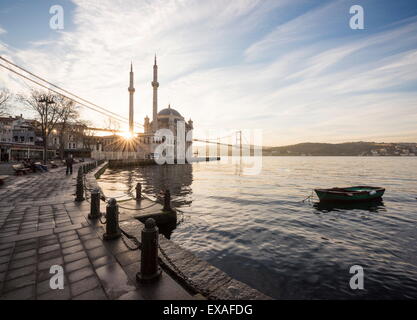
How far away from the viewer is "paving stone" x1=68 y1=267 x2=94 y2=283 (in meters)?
3.10

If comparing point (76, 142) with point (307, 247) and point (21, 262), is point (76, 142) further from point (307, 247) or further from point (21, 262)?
point (307, 247)

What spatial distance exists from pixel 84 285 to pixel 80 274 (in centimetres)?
37

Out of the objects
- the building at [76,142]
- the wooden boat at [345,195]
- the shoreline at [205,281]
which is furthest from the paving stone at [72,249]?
the building at [76,142]

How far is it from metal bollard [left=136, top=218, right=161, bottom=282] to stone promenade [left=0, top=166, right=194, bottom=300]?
114 millimetres

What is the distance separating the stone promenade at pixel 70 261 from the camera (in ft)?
9.20

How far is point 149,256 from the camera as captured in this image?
3.06 meters

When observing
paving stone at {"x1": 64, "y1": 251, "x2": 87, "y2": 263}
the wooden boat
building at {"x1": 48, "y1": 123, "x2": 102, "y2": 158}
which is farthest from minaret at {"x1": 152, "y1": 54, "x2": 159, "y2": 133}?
paving stone at {"x1": 64, "y1": 251, "x2": 87, "y2": 263}

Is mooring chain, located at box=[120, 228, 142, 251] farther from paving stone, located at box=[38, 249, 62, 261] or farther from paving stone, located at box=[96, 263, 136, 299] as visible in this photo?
paving stone, located at box=[38, 249, 62, 261]

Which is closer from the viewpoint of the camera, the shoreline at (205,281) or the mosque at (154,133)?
the shoreline at (205,281)

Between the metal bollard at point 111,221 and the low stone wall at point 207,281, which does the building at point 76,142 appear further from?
the low stone wall at point 207,281

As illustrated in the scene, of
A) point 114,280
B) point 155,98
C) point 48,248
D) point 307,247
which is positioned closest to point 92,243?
point 48,248

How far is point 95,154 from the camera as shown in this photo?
58500 millimetres
